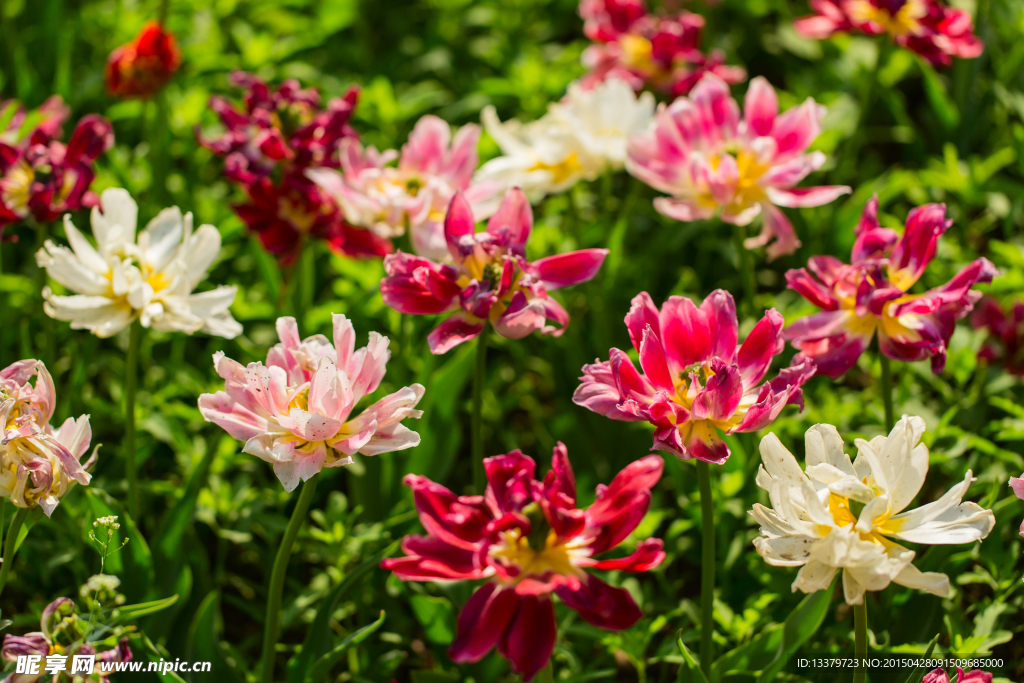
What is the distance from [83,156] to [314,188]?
47 cm

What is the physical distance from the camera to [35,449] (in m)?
1.21

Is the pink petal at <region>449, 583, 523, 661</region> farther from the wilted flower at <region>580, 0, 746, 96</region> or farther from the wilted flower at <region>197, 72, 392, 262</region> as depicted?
the wilted flower at <region>580, 0, 746, 96</region>

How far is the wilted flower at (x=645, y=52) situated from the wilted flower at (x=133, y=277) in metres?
1.27

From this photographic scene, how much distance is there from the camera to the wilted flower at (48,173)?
175 cm

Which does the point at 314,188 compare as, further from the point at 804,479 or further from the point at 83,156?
the point at 804,479

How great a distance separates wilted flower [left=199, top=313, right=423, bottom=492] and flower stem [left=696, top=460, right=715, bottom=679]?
1.34ft

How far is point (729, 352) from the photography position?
4.26ft

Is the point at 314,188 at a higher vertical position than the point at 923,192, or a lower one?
higher

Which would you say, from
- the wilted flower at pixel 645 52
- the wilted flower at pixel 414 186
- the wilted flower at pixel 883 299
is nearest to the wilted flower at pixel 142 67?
the wilted flower at pixel 414 186

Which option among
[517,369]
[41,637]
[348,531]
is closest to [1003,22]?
[517,369]

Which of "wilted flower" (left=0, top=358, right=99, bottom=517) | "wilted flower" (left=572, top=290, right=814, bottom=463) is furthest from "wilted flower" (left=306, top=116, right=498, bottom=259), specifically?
"wilted flower" (left=0, top=358, right=99, bottom=517)

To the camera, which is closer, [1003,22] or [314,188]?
[314,188]

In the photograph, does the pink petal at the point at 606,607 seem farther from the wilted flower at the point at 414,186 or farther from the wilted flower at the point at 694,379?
the wilted flower at the point at 414,186

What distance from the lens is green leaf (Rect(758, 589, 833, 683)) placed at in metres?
1.29
